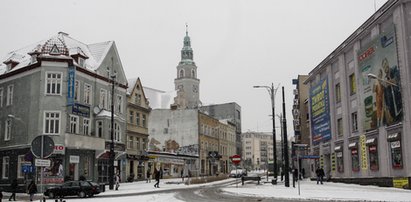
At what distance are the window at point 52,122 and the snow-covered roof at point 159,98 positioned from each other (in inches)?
1682

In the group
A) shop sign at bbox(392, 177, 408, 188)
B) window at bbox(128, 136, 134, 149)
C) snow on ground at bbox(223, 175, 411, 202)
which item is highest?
window at bbox(128, 136, 134, 149)

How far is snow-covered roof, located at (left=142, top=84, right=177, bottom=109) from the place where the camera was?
8231 cm

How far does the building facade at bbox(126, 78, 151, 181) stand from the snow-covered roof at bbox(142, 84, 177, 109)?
82.5 feet

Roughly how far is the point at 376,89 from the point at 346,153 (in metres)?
9.74

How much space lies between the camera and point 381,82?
3284 centimetres

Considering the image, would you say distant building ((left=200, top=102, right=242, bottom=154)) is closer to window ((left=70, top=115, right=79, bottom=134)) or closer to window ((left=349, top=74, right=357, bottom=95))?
window ((left=349, top=74, right=357, bottom=95))

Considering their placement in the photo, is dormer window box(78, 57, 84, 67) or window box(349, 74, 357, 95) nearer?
window box(349, 74, 357, 95)

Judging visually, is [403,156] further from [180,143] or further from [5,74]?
[180,143]

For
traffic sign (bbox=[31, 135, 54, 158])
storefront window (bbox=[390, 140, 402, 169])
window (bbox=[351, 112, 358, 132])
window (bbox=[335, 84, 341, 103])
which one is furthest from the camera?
window (bbox=[335, 84, 341, 103])

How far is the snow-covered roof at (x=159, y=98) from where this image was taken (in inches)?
3241

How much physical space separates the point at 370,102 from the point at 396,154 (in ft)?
18.2

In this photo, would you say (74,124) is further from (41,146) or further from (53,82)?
(41,146)

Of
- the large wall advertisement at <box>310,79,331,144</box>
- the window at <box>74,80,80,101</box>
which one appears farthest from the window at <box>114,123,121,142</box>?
the large wall advertisement at <box>310,79,331,144</box>

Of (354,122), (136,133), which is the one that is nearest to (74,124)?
(136,133)
